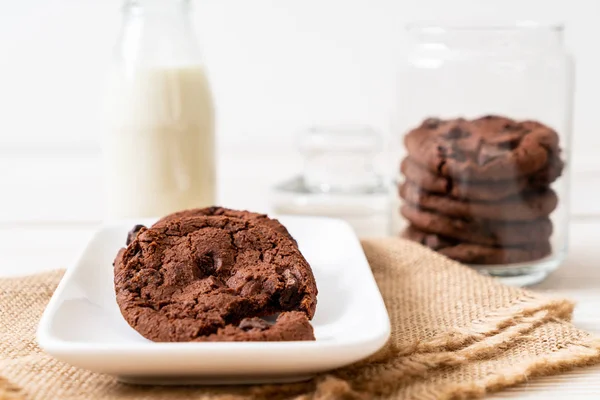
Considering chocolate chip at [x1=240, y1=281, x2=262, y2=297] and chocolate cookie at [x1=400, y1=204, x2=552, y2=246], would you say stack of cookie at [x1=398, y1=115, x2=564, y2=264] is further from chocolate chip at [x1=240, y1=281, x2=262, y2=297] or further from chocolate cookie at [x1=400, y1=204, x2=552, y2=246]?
chocolate chip at [x1=240, y1=281, x2=262, y2=297]

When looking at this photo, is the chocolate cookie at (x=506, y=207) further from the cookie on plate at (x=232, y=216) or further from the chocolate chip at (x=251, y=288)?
the chocolate chip at (x=251, y=288)

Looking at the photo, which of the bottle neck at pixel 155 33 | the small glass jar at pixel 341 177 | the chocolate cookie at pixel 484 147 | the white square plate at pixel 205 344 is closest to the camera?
the white square plate at pixel 205 344

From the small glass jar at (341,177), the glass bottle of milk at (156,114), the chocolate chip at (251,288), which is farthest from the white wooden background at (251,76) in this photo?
the chocolate chip at (251,288)

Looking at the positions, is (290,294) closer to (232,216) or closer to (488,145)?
(232,216)

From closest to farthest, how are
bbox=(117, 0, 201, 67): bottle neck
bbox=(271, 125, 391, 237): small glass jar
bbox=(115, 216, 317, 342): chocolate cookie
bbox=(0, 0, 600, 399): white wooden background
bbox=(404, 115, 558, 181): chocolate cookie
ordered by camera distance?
bbox=(115, 216, 317, 342): chocolate cookie → bbox=(404, 115, 558, 181): chocolate cookie → bbox=(117, 0, 201, 67): bottle neck → bbox=(271, 125, 391, 237): small glass jar → bbox=(0, 0, 600, 399): white wooden background

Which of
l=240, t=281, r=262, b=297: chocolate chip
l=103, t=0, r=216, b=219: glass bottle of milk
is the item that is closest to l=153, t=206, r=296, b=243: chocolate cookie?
l=240, t=281, r=262, b=297: chocolate chip
